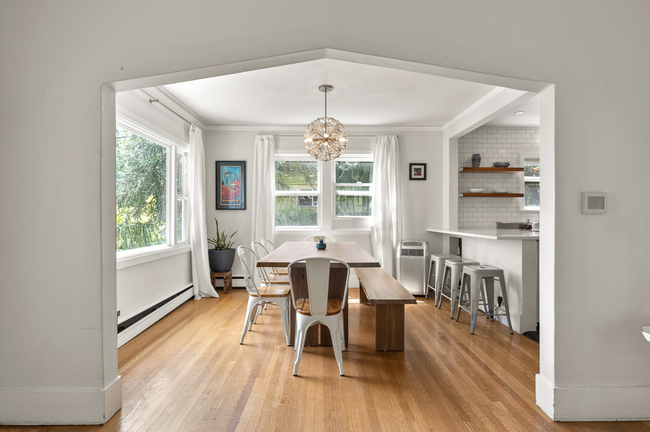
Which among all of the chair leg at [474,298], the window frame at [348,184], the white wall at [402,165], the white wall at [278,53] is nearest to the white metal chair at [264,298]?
the white wall at [278,53]

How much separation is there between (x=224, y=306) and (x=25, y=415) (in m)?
2.71

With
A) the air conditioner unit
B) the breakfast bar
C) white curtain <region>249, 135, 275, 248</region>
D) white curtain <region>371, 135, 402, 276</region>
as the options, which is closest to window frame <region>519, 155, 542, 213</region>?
the air conditioner unit

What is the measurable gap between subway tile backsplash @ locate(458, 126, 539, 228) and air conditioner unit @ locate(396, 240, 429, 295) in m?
0.99

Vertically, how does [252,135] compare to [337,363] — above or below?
above

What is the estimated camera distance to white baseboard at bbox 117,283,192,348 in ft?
11.2

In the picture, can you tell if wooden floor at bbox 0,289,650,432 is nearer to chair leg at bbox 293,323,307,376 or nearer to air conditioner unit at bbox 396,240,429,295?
chair leg at bbox 293,323,307,376

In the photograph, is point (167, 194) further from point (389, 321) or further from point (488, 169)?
point (488, 169)

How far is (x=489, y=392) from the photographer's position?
8.04 ft

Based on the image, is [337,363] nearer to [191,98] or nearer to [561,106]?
[561,106]

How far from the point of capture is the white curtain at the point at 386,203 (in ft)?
19.0

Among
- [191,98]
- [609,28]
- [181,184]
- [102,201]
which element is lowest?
[102,201]

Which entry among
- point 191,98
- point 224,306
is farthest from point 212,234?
point 191,98

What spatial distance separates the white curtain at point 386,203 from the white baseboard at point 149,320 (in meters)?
2.79

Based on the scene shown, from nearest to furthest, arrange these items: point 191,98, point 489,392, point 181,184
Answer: point 489,392 < point 191,98 < point 181,184
